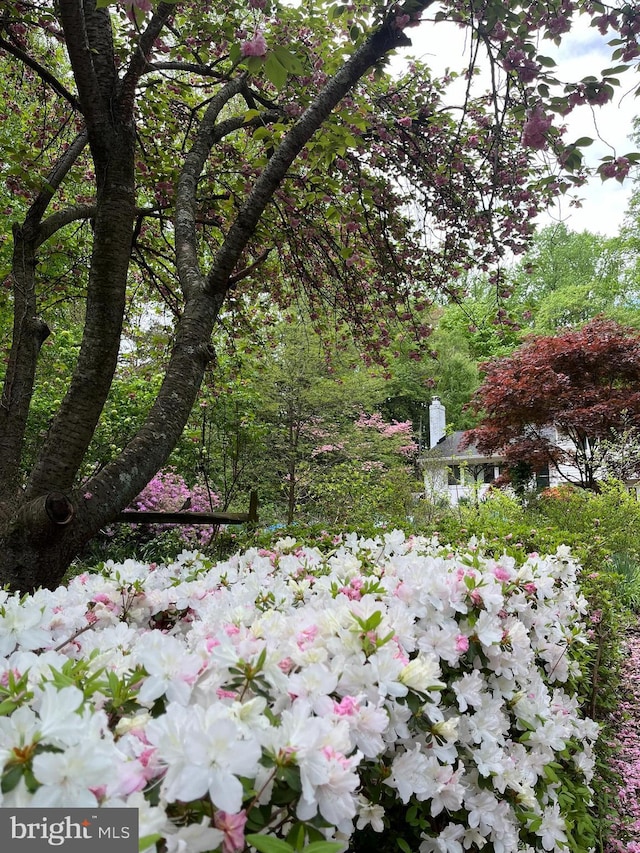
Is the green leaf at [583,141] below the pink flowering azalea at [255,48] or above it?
below

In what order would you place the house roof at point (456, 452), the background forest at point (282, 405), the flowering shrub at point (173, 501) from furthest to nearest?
the house roof at point (456, 452)
the flowering shrub at point (173, 501)
the background forest at point (282, 405)

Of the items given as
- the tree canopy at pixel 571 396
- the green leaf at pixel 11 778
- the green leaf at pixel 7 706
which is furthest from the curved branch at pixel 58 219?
the tree canopy at pixel 571 396

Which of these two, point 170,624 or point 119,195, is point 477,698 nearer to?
point 170,624

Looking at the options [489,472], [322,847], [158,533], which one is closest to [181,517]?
[158,533]

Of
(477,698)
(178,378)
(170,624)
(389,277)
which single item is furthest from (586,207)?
(170,624)

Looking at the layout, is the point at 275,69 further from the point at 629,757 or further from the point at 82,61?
the point at 629,757

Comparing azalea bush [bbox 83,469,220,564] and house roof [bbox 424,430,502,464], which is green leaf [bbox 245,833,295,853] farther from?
house roof [bbox 424,430,502,464]

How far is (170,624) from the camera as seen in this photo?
170cm

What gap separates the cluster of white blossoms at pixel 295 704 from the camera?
66 centimetres

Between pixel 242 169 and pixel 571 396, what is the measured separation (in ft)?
24.2

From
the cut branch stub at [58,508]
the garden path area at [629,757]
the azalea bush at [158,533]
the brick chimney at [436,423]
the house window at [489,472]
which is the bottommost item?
the garden path area at [629,757]

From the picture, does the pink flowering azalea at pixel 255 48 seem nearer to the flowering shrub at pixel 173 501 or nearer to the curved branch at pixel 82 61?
the curved branch at pixel 82 61

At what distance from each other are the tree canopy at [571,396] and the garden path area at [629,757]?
18.7ft

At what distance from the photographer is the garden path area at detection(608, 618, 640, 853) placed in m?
2.32
